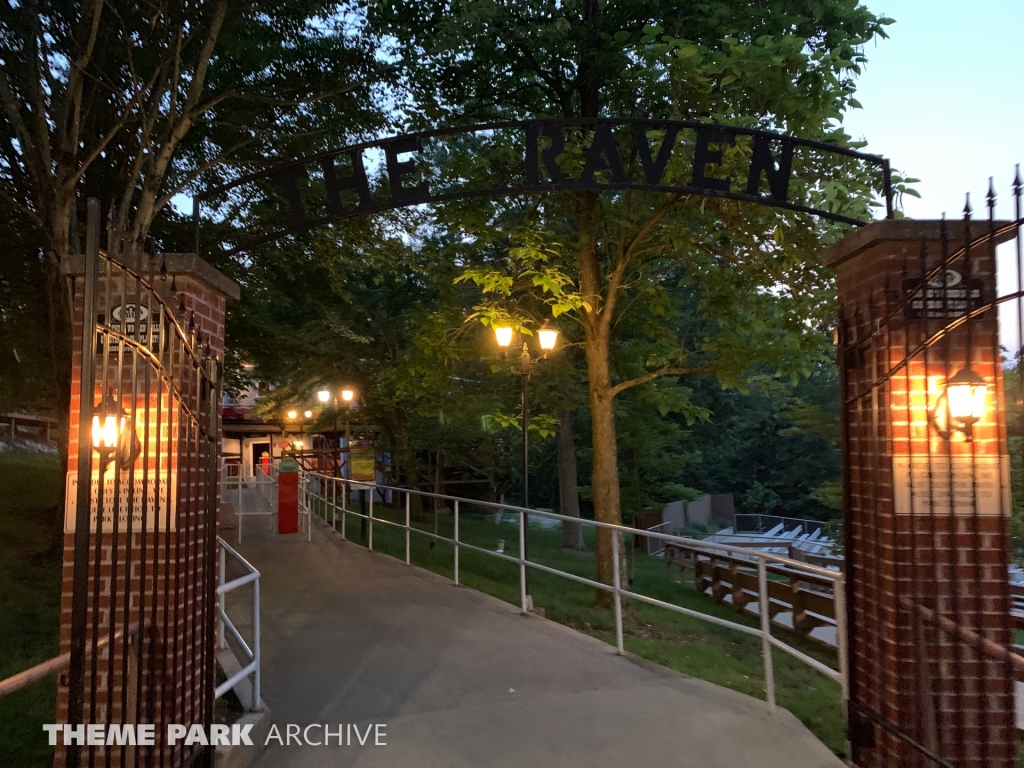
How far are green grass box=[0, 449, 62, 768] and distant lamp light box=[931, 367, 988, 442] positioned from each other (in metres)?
5.92

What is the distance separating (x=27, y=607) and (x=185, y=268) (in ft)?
20.5

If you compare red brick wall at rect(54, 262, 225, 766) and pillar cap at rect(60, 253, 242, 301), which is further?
pillar cap at rect(60, 253, 242, 301)

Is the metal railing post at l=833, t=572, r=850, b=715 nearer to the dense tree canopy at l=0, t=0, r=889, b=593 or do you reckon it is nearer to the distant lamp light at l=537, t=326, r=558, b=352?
the dense tree canopy at l=0, t=0, r=889, b=593

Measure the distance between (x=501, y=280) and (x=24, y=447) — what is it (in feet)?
71.3

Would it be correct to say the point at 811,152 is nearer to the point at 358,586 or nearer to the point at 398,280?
the point at 358,586

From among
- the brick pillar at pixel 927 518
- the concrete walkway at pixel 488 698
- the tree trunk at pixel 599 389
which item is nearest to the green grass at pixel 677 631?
the tree trunk at pixel 599 389

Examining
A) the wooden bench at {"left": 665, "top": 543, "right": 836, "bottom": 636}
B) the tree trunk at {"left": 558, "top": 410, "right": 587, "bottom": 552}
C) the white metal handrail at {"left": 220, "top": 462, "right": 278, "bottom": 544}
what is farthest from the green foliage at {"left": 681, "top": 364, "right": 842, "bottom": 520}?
the white metal handrail at {"left": 220, "top": 462, "right": 278, "bottom": 544}

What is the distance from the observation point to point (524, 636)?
6.51 metres

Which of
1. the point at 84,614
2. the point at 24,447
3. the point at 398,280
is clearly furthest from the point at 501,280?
the point at 24,447

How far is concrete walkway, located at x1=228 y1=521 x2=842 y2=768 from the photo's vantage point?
13.5 feet

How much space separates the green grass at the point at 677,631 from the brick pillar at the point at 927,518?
187 cm

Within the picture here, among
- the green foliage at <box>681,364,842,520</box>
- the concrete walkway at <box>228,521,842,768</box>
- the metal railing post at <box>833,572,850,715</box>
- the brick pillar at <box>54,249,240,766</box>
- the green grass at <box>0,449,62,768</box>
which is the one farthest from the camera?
the green foliage at <box>681,364,842,520</box>

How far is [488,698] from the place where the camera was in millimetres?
4957

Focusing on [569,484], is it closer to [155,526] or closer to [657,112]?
[657,112]
